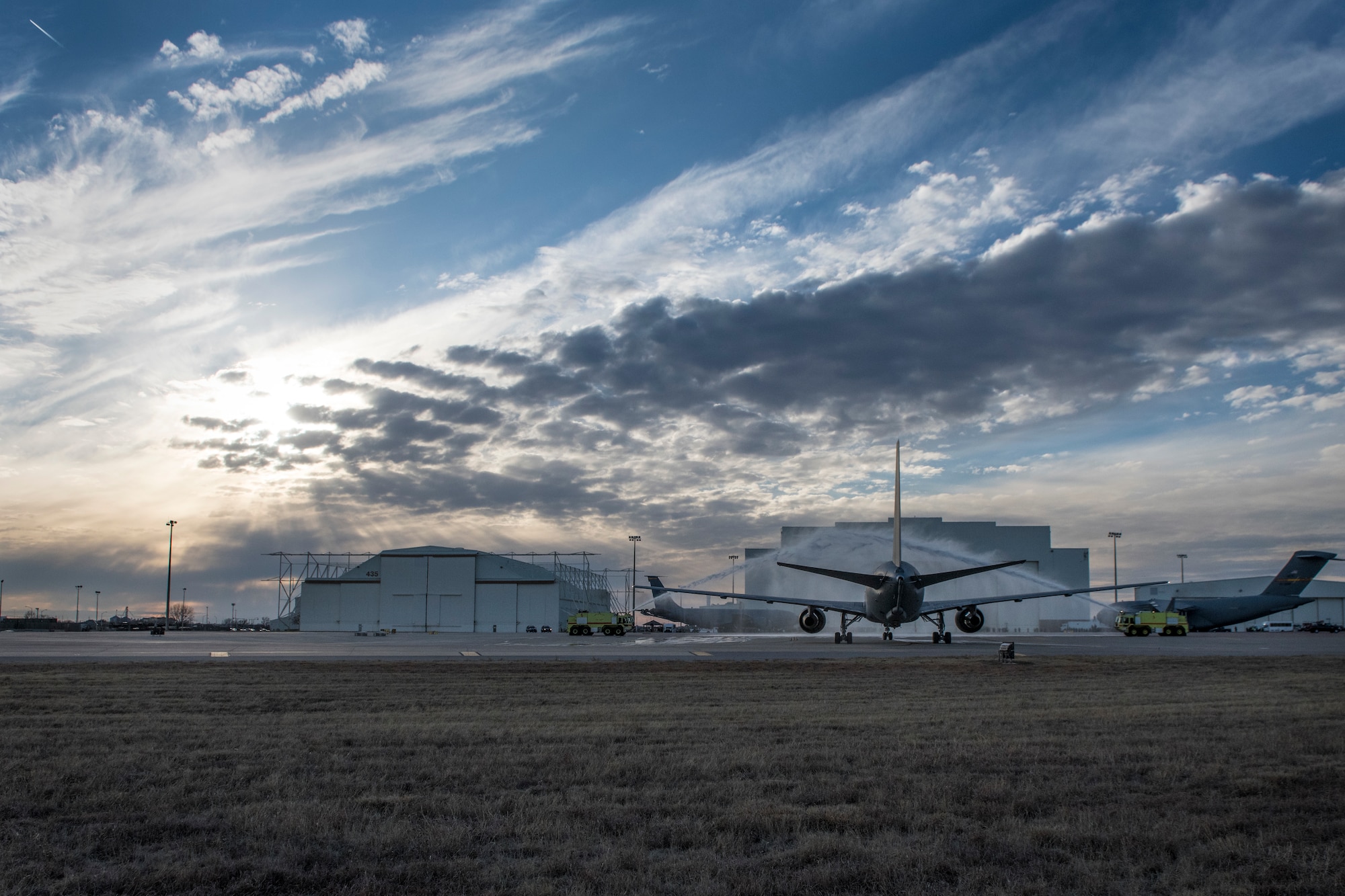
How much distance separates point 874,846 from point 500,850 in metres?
2.99

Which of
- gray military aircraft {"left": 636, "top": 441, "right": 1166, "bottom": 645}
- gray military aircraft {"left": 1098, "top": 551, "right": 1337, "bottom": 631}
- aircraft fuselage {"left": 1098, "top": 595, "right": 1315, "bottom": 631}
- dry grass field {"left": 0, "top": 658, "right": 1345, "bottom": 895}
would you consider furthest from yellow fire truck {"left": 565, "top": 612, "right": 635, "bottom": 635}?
dry grass field {"left": 0, "top": 658, "right": 1345, "bottom": 895}

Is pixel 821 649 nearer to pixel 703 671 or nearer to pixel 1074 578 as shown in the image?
pixel 703 671

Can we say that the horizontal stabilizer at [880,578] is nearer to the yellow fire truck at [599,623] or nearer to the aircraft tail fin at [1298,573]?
the yellow fire truck at [599,623]

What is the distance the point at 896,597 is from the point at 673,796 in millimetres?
43229

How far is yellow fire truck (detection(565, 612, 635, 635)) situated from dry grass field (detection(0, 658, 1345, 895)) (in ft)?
191

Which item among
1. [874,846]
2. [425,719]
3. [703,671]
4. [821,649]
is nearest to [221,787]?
[425,719]

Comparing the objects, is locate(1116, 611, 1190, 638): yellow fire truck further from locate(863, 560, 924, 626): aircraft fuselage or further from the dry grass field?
the dry grass field

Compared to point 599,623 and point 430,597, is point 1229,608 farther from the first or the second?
point 430,597

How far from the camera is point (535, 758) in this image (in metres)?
11.1

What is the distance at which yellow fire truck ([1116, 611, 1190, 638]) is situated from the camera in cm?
7106

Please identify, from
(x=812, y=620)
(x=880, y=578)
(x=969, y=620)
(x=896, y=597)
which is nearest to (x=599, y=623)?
(x=812, y=620)

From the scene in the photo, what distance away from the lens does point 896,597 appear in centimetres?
4994

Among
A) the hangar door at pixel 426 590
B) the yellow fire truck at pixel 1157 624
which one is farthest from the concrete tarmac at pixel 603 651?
the hangar door at pixel 426 590

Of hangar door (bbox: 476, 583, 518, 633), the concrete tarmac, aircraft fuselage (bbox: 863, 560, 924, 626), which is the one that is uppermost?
aircraft fuselage (bbox: 863, 560, 924, 626)
